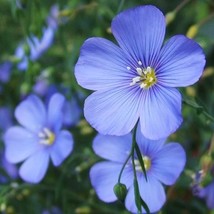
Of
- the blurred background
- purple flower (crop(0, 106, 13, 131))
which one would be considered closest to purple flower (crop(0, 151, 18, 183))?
the blurred background

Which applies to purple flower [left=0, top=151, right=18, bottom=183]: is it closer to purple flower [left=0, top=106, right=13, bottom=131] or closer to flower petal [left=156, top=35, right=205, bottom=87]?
purple flower [left=0, top=106, right=13, bottom=131]

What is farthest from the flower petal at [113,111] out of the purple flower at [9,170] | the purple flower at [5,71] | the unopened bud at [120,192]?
the purple flower at [5,71]

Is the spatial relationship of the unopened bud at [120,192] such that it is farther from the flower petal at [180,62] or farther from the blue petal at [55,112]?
the blue petal at [55,112]

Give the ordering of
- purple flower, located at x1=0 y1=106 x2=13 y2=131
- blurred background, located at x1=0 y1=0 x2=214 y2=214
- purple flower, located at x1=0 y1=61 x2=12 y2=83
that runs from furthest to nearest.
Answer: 1. purple flower, located at x1=0 y1=61 x2=12 y2=83
2. purple flower, located at x1=0 y1=106 x2=13 y2=131
3. blurred background, located at x1=0 y1=0 x2=214 y2=214

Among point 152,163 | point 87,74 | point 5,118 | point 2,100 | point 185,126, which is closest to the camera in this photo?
point 87,74

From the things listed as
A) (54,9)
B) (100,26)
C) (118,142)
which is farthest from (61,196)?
(54,9)

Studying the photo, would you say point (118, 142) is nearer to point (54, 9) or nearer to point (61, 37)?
point (61, 37)
